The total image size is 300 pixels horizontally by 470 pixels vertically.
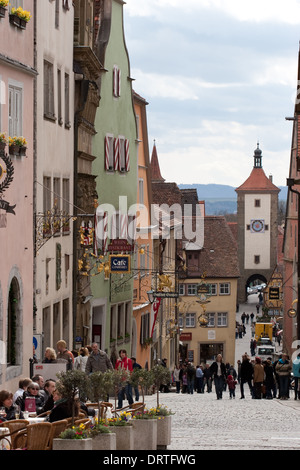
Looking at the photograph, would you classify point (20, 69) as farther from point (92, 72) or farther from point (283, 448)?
point (92, 72)

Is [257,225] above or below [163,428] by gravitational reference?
above

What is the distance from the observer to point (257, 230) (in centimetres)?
15262

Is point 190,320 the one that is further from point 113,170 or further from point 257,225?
point 257,225

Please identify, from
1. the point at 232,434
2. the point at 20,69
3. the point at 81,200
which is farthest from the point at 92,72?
the point at 232,434

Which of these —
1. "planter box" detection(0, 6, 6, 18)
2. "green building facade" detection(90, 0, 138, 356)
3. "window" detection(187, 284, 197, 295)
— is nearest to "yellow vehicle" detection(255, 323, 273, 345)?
"window" detection(187, 284, 197, 295)

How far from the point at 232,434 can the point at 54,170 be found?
12115 millimetres

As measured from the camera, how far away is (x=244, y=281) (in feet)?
492

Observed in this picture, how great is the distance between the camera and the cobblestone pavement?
1792 cm

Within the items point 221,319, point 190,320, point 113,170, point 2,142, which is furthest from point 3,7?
point 221,319

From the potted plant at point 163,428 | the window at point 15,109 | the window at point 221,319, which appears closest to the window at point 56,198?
the window at point 15,109

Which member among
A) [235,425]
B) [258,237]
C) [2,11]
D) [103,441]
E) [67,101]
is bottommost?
[235,425]

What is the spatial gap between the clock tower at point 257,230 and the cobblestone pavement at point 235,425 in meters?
118

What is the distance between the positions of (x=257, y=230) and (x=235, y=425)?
428ft

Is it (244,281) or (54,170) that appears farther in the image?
(244,281)
